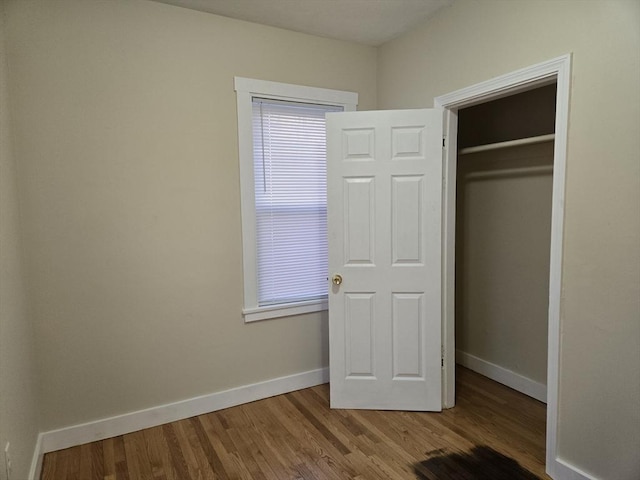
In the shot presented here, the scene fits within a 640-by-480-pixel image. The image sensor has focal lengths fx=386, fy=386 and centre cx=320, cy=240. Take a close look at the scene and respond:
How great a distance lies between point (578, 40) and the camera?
184 centimetres

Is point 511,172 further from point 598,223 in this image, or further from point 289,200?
point 289,200

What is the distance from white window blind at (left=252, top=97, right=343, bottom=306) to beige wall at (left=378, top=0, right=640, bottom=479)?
1.46 metres

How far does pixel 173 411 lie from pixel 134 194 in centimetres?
148

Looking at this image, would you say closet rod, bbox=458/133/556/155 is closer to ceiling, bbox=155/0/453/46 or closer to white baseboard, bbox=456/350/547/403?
ceiling, bbox=155/0/453/46

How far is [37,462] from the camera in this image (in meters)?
2.07

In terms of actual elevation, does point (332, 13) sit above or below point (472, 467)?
above

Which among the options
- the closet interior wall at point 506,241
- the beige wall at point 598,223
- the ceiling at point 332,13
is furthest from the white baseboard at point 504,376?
the ceiling at point 332,13

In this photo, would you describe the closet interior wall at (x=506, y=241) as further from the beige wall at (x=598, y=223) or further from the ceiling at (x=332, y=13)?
the ceiling at (x=332, y=13)

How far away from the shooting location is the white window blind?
2.86 metres

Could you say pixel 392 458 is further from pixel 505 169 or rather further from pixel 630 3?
pixel 630 3

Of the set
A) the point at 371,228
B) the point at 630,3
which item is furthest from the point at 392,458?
the point at 630,3

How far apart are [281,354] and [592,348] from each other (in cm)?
202

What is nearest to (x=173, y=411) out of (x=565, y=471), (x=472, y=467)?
(x=472, y=467)

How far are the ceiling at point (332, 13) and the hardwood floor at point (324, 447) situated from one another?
2.74 metres
